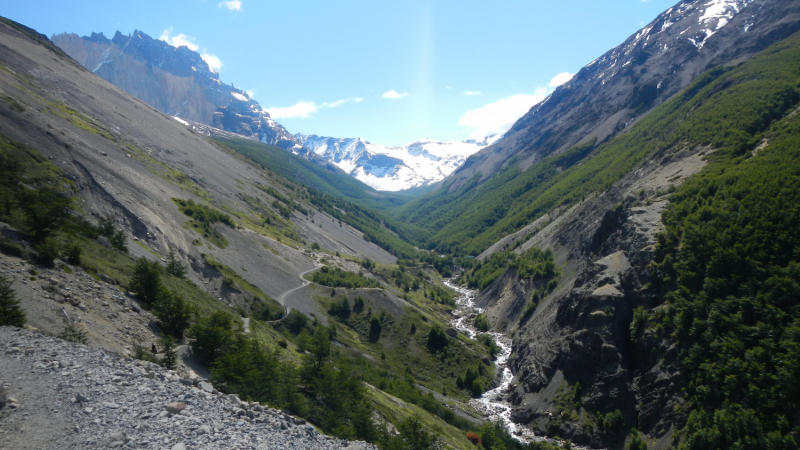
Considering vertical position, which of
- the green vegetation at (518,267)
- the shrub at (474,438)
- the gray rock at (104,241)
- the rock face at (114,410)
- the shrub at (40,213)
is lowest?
the shrub at (474,438)

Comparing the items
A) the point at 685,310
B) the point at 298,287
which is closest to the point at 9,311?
the point at 685,310

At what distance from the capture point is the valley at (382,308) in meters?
20.7

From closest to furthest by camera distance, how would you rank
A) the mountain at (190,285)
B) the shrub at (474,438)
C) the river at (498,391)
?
the mountain at (190,285) < the shrub at (474,438) < the river at (498,391)

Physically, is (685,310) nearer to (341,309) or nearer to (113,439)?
(113,439)

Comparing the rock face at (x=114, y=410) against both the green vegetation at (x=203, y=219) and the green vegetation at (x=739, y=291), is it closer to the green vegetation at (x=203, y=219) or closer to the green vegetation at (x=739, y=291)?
the green vegetation at (x=739, y=291)

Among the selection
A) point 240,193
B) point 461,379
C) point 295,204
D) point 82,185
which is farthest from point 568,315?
point 295,204

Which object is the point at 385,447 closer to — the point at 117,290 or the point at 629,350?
the point at 117,290

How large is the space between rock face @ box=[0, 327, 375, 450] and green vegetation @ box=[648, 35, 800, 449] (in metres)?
45.2

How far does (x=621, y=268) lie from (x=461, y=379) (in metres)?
37.1

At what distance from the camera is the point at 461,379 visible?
7725 cm

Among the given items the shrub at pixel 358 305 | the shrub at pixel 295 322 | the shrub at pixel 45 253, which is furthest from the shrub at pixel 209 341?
the shrub at pixel 358 305

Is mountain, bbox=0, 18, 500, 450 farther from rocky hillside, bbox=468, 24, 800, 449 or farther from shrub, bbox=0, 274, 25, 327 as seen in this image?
rocky hillside, bbox=468, 24, 800, 449

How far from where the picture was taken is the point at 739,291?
169 feet

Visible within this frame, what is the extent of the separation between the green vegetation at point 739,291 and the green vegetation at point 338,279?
72.4 meters
